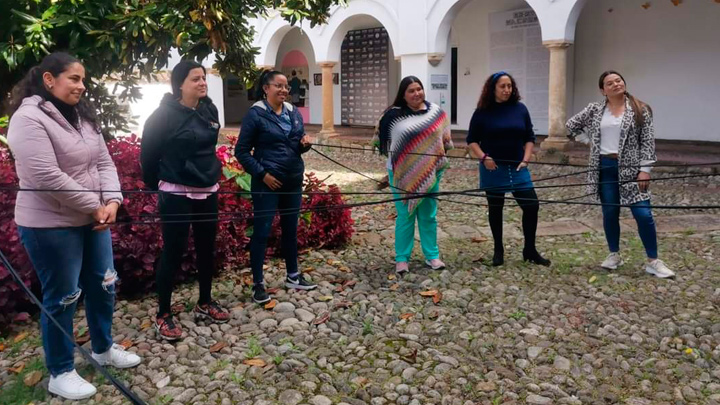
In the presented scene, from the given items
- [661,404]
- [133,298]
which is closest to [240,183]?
[133,298]

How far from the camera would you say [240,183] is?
538 cm

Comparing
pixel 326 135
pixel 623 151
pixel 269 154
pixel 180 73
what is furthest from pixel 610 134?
pixel 326 135

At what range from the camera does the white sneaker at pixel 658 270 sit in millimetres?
4551

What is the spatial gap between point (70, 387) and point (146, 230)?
1.64 metres

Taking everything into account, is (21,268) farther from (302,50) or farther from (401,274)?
(302,50)

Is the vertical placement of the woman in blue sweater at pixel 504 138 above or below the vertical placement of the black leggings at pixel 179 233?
above

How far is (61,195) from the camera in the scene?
284cm

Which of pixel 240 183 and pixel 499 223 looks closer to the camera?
pixel 499 223

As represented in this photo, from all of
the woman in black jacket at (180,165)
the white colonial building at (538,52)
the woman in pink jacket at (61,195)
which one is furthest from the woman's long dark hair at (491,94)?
the white colonial building at (538,52)

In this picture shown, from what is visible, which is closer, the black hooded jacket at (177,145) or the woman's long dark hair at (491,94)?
the black hooded jacket at (177,145)

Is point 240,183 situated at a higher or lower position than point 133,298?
higher

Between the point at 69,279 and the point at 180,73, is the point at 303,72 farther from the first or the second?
the point at 69,279

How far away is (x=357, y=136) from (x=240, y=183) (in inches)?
388

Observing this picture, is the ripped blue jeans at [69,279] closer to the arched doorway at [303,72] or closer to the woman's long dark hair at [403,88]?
the woman's long dark hair at [403,88]
